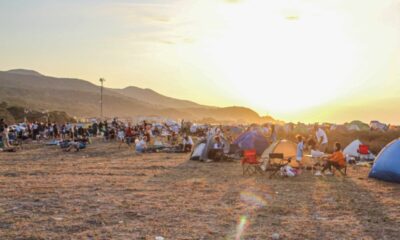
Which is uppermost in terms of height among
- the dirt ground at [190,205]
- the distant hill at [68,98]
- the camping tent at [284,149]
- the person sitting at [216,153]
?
the distant hill at [68,98]

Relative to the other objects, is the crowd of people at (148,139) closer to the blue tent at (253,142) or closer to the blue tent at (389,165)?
the blue tent at (253,142)

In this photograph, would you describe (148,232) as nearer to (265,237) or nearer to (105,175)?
(265,237)

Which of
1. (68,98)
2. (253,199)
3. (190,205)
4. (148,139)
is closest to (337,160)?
(253,199)

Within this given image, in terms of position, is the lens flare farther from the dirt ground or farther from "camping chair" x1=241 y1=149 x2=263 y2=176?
"camping chair" x1=241 y1=149 x2=263 y2=176

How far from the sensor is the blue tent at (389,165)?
1511 centimetres

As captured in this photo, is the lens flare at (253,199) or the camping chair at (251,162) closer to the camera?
the lens flare at (253,199)

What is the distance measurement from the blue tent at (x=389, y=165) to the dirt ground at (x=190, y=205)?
395 mm

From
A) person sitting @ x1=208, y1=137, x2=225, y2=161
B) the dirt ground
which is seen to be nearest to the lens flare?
the dirt ground

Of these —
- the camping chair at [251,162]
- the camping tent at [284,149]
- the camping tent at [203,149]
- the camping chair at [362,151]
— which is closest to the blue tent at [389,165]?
the camping chair at [251,162]

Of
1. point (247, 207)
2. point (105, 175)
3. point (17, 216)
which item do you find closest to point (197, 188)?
point (247, 207)

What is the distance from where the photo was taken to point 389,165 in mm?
15453

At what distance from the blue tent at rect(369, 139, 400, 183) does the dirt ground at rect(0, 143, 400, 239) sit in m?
0.39

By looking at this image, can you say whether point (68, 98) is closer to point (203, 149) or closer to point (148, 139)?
point (148, 139)

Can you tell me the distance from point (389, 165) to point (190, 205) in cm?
798
